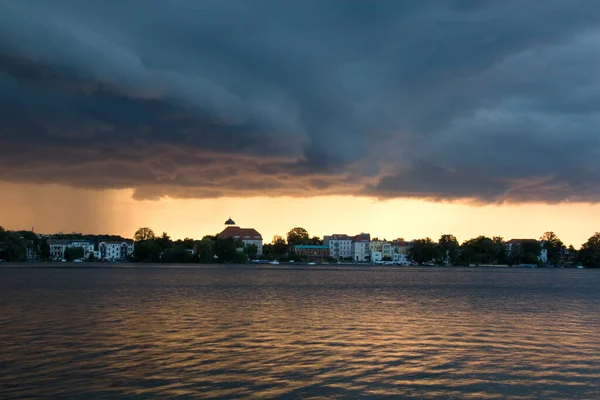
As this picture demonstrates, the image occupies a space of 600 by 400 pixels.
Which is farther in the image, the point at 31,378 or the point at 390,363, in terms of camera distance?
the point at 390,363

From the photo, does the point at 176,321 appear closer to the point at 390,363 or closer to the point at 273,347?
the point at 273,347

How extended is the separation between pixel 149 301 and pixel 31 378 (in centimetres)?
3454

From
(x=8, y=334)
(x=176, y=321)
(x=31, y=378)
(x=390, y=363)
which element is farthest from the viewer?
(x=176, y=321)

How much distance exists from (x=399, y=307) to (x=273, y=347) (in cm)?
2582

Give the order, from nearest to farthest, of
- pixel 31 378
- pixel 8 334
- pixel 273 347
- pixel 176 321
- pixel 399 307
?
pixel 31 378 < pixel 273 347 < pixel 8 334 < pixel 176 321 < pixel 399 307

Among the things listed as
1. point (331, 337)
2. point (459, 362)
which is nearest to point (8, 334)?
point (331, 337)

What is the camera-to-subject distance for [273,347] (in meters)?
29.2

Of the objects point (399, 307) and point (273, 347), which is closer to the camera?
point (273, 347)

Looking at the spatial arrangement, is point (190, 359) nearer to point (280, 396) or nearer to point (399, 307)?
point (280, 396)

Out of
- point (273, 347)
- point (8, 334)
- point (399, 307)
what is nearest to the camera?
point (273, 347)

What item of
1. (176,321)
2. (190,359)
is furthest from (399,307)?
(190,359)

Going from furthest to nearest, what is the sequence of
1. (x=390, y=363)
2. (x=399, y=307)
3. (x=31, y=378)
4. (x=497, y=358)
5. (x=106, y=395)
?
(x=399, y=307) < (x=497, y=358) < (x=390, y=363) < (x=31, y=378) < (x=106, y=395)

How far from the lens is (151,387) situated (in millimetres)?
20484

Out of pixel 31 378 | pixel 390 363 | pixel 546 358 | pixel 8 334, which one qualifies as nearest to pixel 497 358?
pixel 546 358
